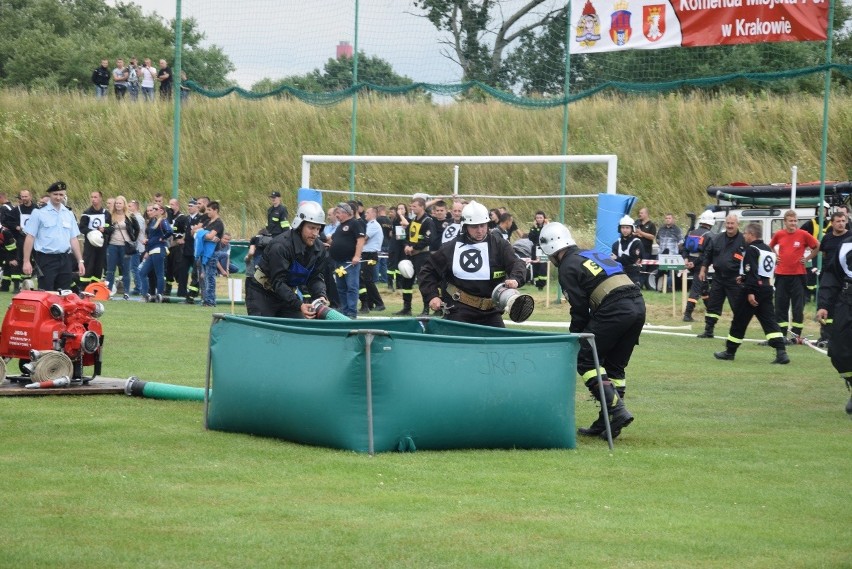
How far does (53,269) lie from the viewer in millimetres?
16594

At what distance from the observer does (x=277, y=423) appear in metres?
9.63

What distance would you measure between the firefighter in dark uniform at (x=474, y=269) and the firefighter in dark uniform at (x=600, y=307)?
1549mm

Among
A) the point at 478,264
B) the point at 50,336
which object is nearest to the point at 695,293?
the point at 478,264

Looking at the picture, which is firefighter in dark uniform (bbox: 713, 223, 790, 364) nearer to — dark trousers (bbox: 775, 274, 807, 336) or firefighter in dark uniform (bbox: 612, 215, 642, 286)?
dark trousers (bbox: 775, 274, 807, 336)

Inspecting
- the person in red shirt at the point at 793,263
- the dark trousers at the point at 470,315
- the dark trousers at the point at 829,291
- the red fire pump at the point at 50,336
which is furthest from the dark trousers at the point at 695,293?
the red fire pump at the point at 50,336

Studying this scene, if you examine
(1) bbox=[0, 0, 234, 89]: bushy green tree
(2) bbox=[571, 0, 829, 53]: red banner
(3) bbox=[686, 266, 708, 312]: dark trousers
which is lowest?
(3) bbox=[686, 266, 708, 312]: dark trousers

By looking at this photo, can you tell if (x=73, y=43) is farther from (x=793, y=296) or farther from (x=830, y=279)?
(x=830, y=279)

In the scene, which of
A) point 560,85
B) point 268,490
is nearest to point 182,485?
point 268,490

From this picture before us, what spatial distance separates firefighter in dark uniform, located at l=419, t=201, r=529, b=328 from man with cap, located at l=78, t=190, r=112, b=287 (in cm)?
1324

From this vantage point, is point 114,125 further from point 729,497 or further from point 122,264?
point 729,497

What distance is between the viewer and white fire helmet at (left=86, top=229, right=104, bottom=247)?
24.0 meters

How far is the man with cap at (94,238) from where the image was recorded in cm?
2416

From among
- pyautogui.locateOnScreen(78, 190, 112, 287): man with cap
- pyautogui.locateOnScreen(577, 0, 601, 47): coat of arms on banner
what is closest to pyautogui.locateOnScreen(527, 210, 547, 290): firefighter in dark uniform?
pyautogui.locateOnScreen(577, 0, 601, 47): coat of arms on banner

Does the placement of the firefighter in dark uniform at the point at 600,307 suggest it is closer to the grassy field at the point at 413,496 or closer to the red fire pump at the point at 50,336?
the grassy field at the point at 413,496
